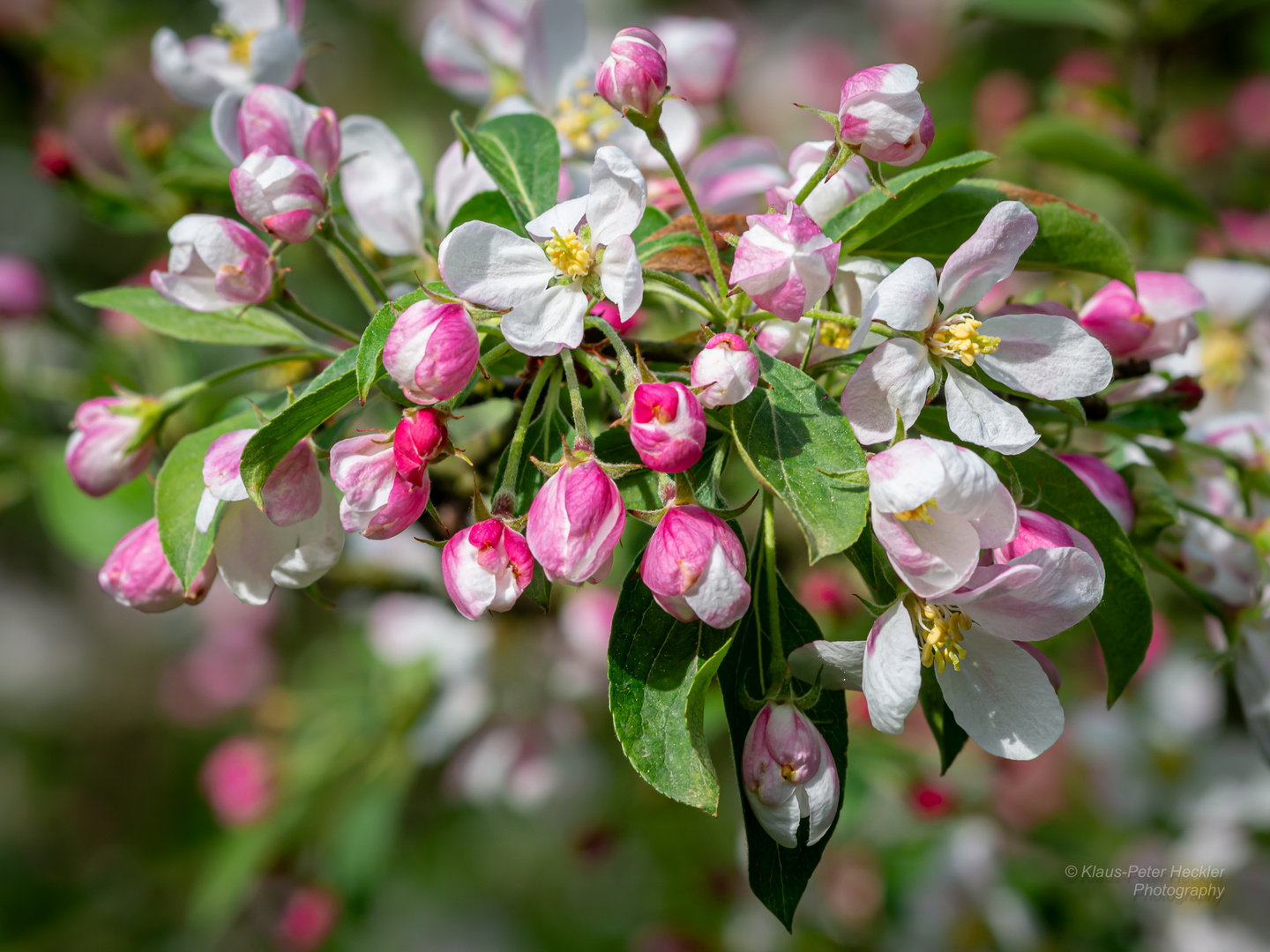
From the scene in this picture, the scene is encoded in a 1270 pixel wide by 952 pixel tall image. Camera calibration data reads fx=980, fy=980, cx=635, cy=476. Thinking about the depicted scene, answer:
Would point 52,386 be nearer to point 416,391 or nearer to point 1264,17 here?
point 416,391

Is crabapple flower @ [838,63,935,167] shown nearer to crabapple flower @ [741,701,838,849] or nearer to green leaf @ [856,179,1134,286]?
green leaf @ [856,179,1134,286]

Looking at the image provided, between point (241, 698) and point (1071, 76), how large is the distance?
2758 mm

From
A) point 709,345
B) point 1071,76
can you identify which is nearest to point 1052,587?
point 709,345

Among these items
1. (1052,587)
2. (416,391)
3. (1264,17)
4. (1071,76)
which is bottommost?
(1264,17)

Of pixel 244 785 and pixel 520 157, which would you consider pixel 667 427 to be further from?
pixel 244 785

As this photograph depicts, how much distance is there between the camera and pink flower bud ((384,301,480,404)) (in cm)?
69

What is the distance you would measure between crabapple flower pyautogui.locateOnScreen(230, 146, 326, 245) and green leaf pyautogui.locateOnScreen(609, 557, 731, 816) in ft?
1.39

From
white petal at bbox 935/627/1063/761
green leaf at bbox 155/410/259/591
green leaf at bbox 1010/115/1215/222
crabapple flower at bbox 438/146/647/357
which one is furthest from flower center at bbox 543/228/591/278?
green leaf at bbox 1010/115/1215/222

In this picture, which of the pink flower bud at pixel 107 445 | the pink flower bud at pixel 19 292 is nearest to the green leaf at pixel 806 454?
the pink flower bud at pixel 107 445

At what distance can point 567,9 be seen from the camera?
1.30 m

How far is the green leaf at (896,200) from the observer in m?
0.79

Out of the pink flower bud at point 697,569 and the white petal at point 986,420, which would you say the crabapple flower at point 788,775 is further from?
the white petal at point 986,420

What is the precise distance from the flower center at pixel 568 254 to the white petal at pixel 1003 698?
0.43 meters

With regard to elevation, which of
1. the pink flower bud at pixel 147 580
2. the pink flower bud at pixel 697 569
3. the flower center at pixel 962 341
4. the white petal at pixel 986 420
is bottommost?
the pink flower bud at pixel 147 580
